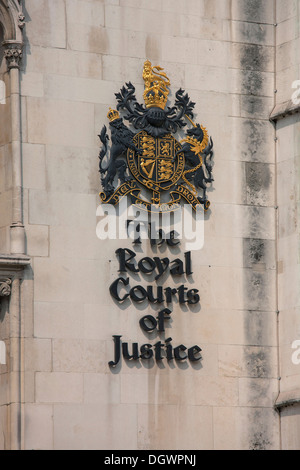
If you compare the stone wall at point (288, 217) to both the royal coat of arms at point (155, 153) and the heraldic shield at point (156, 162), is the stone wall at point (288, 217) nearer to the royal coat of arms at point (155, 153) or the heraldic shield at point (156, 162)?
the royal coat of arms at point (155, 153)

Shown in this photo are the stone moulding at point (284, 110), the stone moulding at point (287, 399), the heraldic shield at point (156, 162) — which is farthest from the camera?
the stone moulding at point (284, 110)

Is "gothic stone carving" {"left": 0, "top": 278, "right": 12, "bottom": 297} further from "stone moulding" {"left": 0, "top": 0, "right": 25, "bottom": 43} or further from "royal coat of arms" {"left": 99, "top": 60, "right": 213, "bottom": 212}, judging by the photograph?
"stone moulding" {"left": 0, "top": 0, "right": 25, "bottom": 43}

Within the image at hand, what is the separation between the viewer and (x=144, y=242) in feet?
78.8

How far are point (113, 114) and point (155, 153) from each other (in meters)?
0.91

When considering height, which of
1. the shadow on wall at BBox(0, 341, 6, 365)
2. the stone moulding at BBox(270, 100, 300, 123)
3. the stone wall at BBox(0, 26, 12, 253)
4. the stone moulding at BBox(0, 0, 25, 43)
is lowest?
the shadow on wall at BBox(0, 341, 6, 365)

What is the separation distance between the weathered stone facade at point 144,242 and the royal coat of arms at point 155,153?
200mm

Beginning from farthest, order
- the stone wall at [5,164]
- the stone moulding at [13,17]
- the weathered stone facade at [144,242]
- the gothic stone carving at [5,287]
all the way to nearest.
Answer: the stone moulding at [13,17]
the stone wall at [5,164]
the weathered stone facade at [144,242]
the gothic stone carving at [5,287]

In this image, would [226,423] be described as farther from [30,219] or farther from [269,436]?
[30,219]

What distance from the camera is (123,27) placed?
24375mm

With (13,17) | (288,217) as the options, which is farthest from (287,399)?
(13,17)

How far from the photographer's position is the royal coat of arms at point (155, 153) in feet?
78.7

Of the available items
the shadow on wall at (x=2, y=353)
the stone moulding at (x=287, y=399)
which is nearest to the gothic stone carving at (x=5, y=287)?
the shadow on wall at (x=2, y=353)

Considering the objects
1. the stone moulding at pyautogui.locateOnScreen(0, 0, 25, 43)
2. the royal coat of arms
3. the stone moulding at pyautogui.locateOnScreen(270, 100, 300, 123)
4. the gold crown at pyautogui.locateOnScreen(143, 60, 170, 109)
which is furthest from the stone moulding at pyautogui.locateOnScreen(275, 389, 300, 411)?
the stone moulding at pyautogui.locateOnScreen(0, 0, 25, 43)

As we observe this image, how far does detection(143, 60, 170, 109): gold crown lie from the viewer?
24.4 meters
